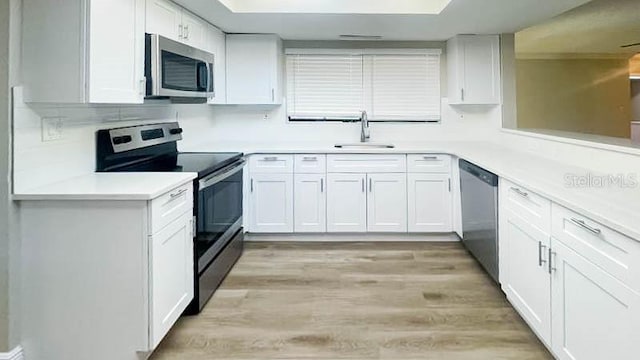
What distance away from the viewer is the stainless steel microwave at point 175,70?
267cm

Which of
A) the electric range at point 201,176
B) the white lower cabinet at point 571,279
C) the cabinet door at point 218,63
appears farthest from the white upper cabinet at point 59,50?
the white lower cabinet at point 571,279

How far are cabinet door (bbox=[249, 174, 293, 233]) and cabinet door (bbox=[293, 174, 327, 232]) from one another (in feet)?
0.21

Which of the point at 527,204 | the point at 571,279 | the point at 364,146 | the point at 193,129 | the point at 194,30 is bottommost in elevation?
the point at 571,279

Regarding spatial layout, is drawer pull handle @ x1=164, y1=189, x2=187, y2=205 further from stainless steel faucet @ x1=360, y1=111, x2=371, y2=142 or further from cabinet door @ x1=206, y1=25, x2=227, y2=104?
stainless steel faucet @ x1=360, y1=111, x2=371, y2=142

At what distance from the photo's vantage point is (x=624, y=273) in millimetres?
1506

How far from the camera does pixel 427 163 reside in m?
4.28

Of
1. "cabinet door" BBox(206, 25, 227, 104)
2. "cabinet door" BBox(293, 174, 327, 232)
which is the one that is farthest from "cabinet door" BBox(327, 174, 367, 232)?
"cabinet door" BBox(206, 25, 227, 104)

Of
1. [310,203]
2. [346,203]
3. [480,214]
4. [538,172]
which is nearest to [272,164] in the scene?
[310,203]

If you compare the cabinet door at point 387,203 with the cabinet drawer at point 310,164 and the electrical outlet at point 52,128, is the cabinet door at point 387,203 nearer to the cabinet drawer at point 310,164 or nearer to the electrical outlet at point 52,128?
the cabinet drawer at point 310,164

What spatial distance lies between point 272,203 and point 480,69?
2340 mm

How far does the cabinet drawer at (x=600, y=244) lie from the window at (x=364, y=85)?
296cm

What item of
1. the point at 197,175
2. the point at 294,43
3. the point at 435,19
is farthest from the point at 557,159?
the point at 294,43

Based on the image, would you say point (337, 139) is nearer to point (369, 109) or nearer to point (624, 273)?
point (369, 109)

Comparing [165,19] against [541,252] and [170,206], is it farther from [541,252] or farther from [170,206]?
[541,252]
